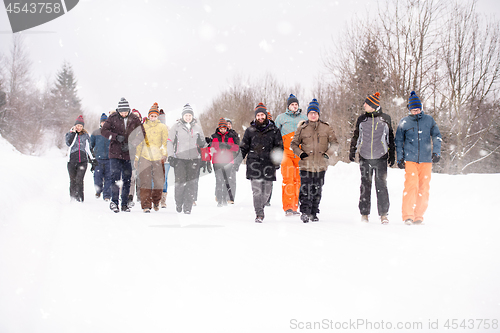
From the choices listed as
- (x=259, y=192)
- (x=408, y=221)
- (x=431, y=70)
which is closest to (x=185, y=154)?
(x=259, y=192)

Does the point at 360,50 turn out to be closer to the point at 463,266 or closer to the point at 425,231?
the point at 425,231

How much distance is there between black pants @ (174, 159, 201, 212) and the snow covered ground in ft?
4.06

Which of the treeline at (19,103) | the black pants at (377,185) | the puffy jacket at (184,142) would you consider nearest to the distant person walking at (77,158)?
the puffy jacket at (184,142)

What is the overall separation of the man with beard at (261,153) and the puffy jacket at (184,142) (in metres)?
1.26

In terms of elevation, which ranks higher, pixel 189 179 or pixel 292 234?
pixel 189 179

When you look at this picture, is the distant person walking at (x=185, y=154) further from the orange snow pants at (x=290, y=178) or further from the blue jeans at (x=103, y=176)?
the blue jeans at (x=103, y=176)

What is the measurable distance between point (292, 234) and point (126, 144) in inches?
150

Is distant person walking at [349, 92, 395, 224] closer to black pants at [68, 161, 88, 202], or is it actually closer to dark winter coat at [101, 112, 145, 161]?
dark winter coat at [101, 112, 145, 161]

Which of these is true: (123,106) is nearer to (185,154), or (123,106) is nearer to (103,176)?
(185,154)

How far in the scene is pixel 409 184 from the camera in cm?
581

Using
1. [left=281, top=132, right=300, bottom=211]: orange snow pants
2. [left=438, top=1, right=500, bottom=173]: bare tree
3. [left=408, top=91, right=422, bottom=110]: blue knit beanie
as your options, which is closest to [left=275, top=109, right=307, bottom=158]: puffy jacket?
[left=281, top=132, right=300, bottom=211]: orange snow pants

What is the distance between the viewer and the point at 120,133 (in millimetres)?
6773

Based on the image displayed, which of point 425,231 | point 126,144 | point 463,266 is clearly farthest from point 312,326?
point 126,144

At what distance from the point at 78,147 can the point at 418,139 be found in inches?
288
